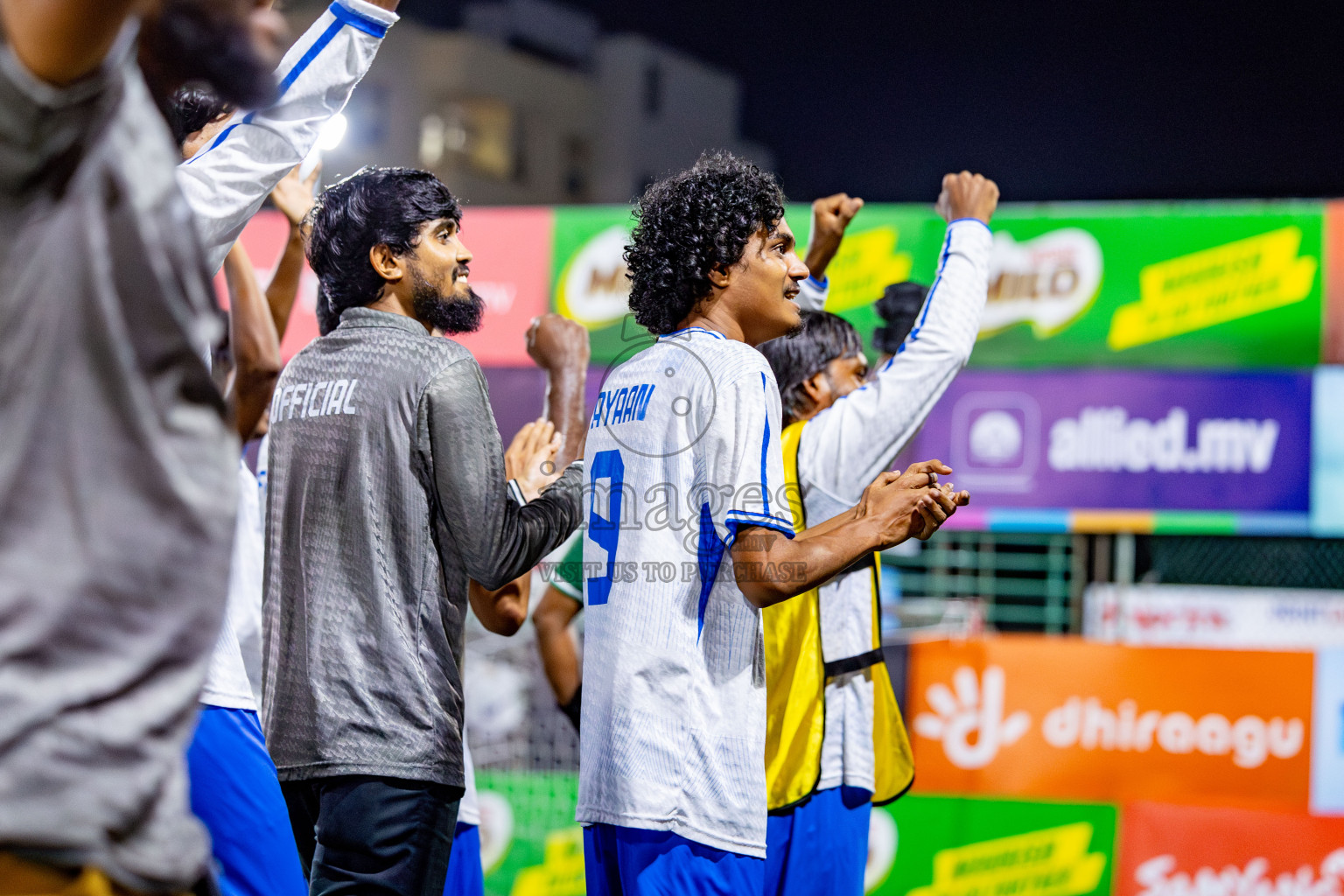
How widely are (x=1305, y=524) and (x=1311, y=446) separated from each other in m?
0.38

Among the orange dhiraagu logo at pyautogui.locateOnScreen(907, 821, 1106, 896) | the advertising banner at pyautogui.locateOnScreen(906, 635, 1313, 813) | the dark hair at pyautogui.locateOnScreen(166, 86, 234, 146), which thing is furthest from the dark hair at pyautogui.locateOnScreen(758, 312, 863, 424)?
the orange dhiraagu logo at pyautogui.locateOnScreen(907, 821, 1106, 896)

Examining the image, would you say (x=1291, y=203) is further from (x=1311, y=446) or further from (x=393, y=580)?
(x=393, y=580)

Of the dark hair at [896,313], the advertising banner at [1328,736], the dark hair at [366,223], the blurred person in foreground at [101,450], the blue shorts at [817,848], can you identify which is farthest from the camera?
the advertising banner at [1328,736]

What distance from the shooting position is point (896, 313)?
11.6 feet

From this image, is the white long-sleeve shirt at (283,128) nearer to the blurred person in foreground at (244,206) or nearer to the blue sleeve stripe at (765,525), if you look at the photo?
the blurred person in foreground at (244,206)

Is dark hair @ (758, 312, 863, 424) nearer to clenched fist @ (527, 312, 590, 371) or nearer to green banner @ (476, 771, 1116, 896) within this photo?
clenched fist @ (527, 312, 590, 371)

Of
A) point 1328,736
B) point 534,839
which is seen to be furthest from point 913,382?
point 534,839

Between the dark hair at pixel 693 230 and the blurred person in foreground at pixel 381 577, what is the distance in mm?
364

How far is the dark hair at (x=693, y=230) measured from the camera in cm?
230

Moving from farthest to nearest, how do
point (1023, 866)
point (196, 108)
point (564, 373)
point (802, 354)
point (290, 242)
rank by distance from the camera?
1. point (1023, 866)
2. point (802, 354)
3. point (290, 242)
4. point (564, 373)
5. point (196, 108)

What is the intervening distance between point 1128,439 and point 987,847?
2.30 meters

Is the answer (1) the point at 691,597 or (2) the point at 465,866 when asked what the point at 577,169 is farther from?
(1) the point at 691,597

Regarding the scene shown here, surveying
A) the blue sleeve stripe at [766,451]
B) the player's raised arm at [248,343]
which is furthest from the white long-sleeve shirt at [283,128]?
the player's raised arm at [248,343]

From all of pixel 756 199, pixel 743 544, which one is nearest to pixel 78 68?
pixel 743 544
